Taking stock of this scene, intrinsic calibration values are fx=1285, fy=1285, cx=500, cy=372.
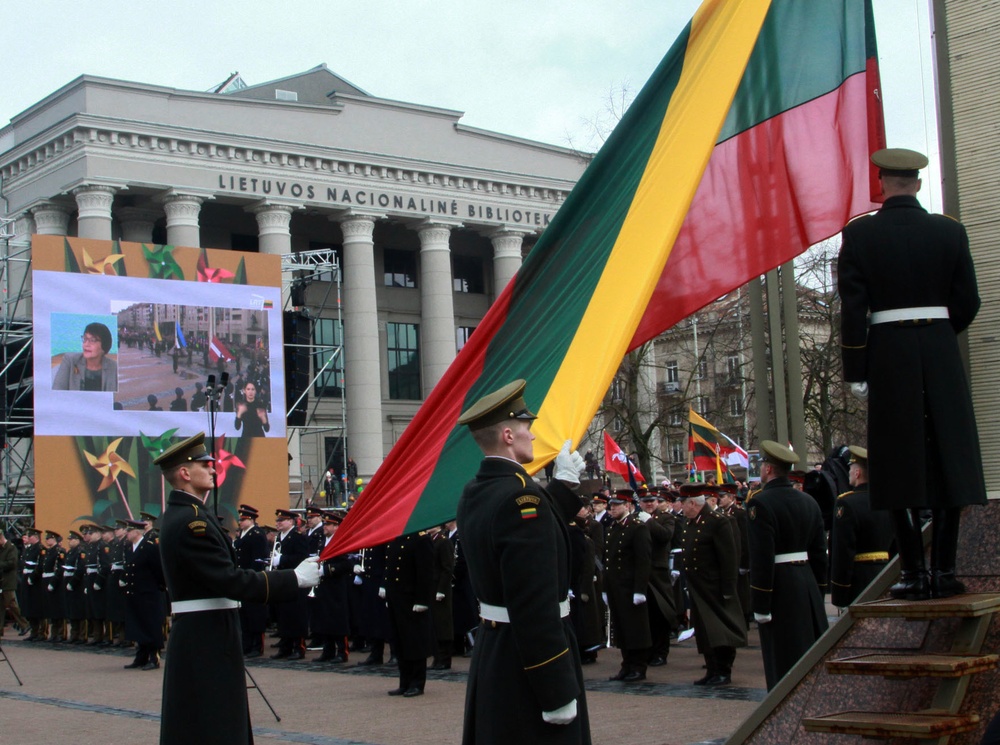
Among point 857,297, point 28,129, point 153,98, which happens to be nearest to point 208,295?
point 153,98

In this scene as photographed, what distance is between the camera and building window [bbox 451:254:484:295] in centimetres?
4962

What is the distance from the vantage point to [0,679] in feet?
51.2

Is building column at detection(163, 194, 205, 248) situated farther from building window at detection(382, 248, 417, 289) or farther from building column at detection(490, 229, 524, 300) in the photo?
building column at detection(490, 229, 524, 300)

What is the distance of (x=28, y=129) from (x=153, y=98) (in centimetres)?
458

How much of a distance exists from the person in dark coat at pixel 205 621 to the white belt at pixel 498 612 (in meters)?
1.56

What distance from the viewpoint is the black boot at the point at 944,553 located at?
5055 millimetres

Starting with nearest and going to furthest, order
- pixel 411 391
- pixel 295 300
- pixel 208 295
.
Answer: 1. pixel 208 295
2. pixel 295 300
3. pixel 411 391

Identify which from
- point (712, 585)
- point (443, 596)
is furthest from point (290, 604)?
point (712, 585)

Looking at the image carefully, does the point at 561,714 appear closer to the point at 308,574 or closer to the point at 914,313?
the point at 308,574

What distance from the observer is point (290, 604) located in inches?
656

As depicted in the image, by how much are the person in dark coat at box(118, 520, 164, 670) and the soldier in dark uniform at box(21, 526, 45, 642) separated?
218 inches

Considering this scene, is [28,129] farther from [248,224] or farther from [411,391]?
[411,391]

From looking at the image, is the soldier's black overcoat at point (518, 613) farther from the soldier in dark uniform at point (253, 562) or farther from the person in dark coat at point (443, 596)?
the soldier in dark uniform at point (253, 562)

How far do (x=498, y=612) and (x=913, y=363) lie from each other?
195cm
